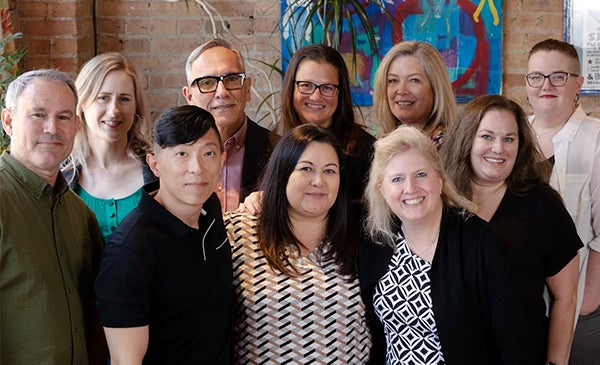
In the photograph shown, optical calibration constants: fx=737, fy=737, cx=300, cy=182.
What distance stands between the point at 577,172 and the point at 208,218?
63.0 inches

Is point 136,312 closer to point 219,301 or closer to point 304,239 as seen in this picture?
point 219,301

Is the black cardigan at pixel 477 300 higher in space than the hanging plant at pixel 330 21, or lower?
lower

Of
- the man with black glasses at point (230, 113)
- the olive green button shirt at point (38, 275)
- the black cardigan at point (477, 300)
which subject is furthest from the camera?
the man with black glasses at point (230, 113)

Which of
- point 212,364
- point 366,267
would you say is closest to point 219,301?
point 212,364

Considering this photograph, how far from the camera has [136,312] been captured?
6.52 ft

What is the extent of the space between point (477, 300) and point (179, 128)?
105 centimetres

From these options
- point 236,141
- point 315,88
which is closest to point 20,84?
point 236,141

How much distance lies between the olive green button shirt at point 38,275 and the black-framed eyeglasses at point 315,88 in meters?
1.08

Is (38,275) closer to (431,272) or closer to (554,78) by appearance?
(431,272)

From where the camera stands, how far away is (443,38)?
4.39 meters

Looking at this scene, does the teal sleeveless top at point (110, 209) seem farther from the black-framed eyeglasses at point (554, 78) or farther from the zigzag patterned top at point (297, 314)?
the black-framed eyeglasses at point (554, 78)

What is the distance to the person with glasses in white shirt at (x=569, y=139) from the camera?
299 cm

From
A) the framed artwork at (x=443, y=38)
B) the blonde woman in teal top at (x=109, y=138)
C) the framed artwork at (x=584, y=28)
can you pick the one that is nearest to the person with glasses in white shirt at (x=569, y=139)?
the framed artwork at (x=443, y=38)

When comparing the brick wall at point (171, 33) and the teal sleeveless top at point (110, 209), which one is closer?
the teal sleeveless top at point (110, 209)
